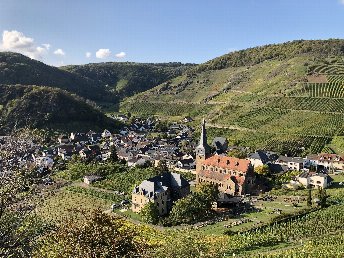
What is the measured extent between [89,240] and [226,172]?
4772 cm

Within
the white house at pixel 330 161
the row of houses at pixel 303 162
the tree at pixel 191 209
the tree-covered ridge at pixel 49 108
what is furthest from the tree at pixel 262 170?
the tree-covered ridge at pixel 49 108

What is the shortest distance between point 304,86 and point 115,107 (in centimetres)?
9914

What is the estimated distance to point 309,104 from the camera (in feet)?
347

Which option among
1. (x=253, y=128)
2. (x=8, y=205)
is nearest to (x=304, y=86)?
(x=253, y=128)

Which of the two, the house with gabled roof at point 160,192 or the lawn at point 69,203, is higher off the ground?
the house with gabled roof at point 160,192

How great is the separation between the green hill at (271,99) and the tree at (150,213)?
41.0 m

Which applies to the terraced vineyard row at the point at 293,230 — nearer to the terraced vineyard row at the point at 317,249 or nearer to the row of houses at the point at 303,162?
the terraced vineyard row at the point at 317,249

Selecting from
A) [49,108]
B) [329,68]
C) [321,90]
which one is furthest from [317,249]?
[329,68]

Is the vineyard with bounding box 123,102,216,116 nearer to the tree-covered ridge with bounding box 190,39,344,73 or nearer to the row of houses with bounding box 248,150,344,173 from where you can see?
the tree-covered ridge with bounding box 190,39,344,73

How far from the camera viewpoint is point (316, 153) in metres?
79.9

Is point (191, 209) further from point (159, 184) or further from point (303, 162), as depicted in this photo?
point (303, 162)

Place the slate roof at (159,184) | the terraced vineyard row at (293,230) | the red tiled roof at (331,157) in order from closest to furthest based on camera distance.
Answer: the terraced vineyard row at (293,230) < the slate roof at (159,184) < the red tiled roof at (331,157)

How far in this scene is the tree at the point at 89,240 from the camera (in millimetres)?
18014

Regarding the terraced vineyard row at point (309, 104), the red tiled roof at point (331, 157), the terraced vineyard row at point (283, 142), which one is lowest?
the red tiled roof at point (331, 157)
